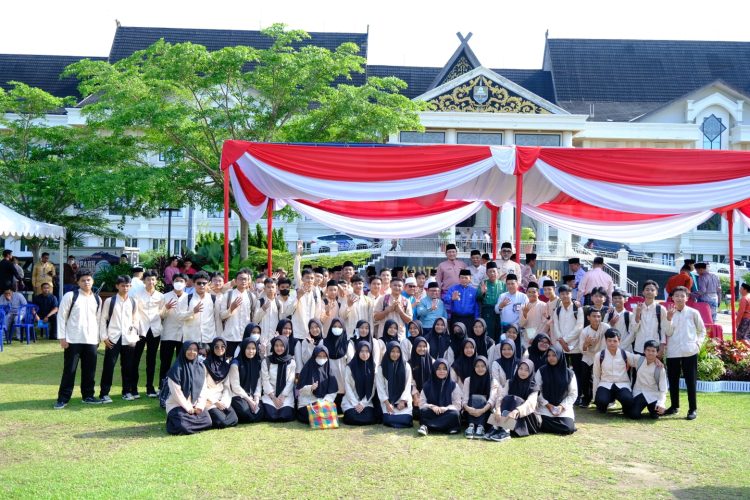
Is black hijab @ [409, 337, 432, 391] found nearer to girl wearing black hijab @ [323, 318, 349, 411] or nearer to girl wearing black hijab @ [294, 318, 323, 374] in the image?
girl wearing black hijab @ [323, 318, 349, 411]

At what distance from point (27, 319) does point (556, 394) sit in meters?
10.0

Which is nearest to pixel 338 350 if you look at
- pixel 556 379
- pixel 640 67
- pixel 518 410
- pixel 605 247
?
pixel 518 410

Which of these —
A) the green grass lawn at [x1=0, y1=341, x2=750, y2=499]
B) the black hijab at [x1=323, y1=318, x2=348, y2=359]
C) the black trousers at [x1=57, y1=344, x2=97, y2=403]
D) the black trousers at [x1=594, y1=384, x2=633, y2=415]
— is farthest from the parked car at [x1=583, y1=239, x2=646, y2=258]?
the black trousers at [x1=57, y1=344, x2=97, y2=403]

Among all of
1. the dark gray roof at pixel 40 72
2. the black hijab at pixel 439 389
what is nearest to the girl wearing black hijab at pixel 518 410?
the black hijab at pixel 439 389

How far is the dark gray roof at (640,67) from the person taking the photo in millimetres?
35062

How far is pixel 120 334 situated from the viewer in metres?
8.48

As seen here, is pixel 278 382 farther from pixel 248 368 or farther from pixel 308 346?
pixel 308 346

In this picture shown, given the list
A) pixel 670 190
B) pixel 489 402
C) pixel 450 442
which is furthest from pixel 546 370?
pixel 670 190

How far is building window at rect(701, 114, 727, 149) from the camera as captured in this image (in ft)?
108

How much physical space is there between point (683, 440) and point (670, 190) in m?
3.50

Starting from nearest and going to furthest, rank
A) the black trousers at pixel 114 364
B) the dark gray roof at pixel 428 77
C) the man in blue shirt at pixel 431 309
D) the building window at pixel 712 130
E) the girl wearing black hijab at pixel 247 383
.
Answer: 1. the girl wearing black hijab at pixel 247 383
2. the black trousers at pixel 114 364
3. the man in blue shirt at pixel 431 309
4. the building window at pixel 712 130
5. the dark gray roof at pixel 428 77

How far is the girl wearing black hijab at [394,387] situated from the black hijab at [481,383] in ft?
2.18

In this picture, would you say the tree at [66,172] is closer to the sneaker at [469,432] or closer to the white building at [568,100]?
the white building at [568,100]

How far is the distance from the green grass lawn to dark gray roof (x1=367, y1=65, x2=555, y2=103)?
28223 millimetres
